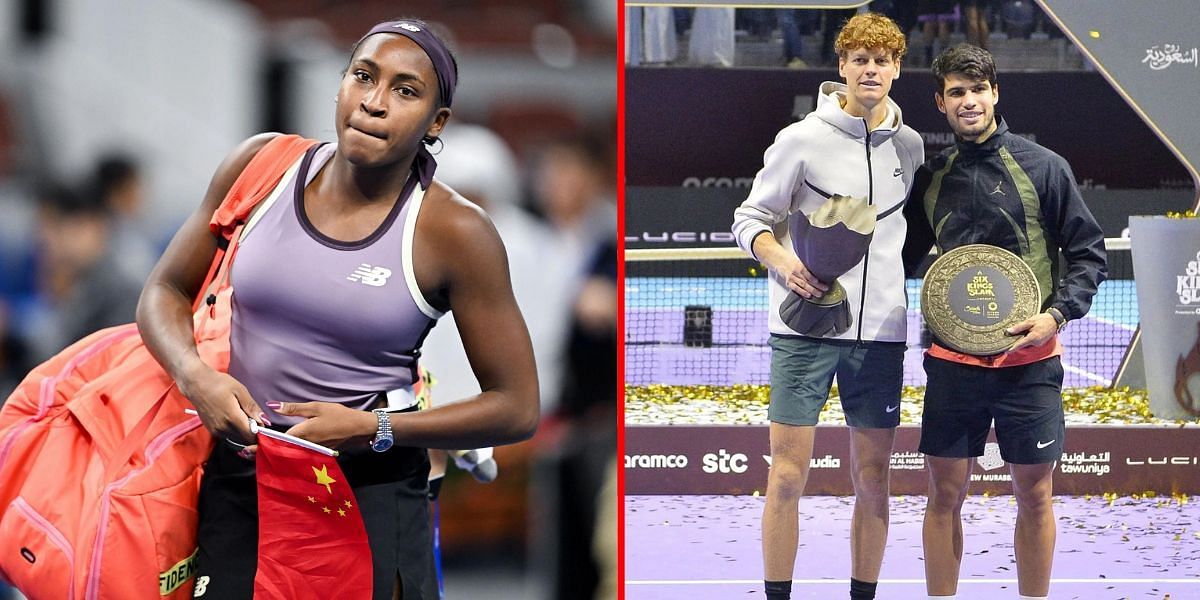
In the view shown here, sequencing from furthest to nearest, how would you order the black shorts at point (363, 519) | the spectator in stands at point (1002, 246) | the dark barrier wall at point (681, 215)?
the dark barrier wall at point (681, 215) → the spectator in stands at point (1002, 246) → the black shorts at point (363, 519)

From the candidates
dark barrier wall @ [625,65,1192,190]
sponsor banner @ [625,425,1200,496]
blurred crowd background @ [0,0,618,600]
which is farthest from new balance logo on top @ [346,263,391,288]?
sponsor banner @ [625,425,1200,496]

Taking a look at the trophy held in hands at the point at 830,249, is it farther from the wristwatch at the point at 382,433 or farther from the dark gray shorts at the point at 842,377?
the wristwatch at the point at 382,433

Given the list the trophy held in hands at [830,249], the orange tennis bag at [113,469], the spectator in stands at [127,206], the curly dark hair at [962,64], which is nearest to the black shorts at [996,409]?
the trophy held in hands at [830,249]

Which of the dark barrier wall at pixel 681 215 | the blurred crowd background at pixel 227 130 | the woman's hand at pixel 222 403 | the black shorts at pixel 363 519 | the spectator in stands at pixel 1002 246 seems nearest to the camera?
the woman's hand at pixel 222 403

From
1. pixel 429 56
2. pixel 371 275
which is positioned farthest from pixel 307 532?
pixel 429 56

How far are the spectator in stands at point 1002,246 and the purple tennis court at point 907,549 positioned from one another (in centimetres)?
17

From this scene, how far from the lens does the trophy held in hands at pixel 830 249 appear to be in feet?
10.3

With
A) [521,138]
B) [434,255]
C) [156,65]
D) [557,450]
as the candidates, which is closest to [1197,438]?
[557,450]

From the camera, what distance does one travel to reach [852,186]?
314 centimetres

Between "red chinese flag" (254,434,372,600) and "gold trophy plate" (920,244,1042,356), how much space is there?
166 centimetres

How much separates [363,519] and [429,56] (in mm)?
936

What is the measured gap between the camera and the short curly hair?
3148 millimetres

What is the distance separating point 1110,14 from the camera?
3.21 m

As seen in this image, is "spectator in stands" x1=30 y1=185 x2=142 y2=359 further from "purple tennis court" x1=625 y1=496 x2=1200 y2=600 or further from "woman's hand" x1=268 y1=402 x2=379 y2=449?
"purple tennis court" x1=625 y1=496 x2=1200 y2=600
